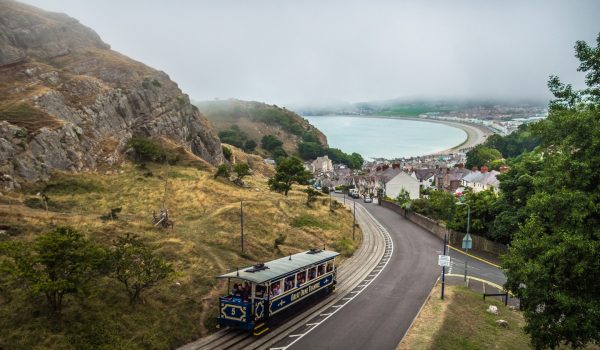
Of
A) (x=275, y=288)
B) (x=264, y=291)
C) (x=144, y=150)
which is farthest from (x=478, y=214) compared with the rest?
(x=144, y=150)

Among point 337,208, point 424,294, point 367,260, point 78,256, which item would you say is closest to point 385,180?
point 337,208

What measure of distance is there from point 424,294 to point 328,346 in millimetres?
14153

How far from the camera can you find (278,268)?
94.3ft

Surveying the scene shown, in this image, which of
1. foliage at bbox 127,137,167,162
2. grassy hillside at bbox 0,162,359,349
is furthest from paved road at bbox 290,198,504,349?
foliage at bbox 127,137,167,162

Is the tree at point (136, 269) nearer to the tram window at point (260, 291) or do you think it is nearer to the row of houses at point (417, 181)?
the tram window at point (260, 291)

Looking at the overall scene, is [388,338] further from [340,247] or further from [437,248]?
[437,248]

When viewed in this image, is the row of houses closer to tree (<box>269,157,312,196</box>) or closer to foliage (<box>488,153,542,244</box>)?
tree (<box>269,157,312,196</box>)

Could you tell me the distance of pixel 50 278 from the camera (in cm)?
2158

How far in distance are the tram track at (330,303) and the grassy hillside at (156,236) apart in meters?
1.65

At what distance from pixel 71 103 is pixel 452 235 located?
5839cm

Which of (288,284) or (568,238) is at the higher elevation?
(568,238)

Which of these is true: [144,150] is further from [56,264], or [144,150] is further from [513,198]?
[513,198]

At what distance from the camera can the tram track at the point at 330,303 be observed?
24.8 metres

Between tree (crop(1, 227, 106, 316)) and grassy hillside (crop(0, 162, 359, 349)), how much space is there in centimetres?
104
